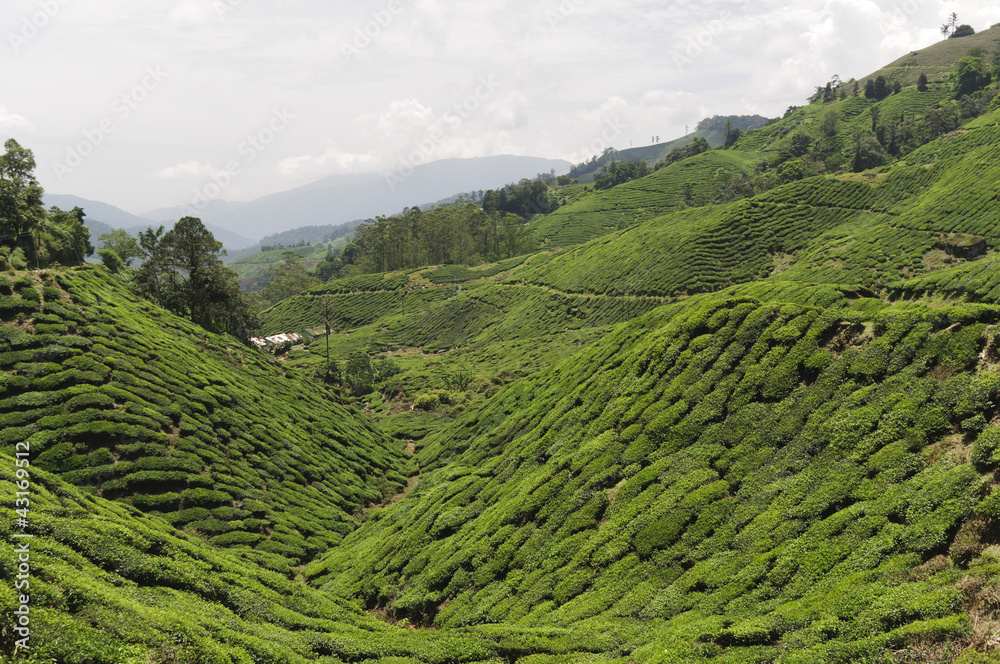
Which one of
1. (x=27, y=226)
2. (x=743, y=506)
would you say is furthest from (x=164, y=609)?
(x=27, y=226)

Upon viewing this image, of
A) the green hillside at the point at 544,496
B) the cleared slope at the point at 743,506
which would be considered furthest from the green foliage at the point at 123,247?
the cleared slope at the point at 743,506

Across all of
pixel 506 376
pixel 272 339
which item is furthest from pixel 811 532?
pixel 272 339

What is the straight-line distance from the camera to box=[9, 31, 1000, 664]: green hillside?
42.3ft

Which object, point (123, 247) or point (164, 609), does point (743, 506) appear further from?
point (123, 247)

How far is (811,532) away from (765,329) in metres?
12.3

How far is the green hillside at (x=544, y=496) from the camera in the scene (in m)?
12.9

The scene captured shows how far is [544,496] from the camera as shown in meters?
25.3

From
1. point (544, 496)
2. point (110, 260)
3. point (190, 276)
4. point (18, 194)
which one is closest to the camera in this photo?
point (544, 496)

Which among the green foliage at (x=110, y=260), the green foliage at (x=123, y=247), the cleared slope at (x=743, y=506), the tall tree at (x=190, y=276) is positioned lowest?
the cleared slope at (x=743, y=506)

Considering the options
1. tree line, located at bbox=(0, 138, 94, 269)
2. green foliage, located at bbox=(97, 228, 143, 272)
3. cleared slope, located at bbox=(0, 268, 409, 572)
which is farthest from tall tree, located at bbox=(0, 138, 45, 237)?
green foliage, located at bbox=(97, 228, 143, 272)

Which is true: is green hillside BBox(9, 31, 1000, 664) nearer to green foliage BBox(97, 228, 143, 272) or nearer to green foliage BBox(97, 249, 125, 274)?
green foliage BBox(97, 249, 125, 274)

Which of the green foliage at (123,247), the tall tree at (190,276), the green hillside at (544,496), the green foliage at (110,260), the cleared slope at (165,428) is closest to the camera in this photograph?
the green hillside at (544,496)

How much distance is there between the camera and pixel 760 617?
1416 cm

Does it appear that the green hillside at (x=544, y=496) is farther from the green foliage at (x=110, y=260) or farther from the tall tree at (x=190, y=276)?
the green foliage at (x=110, y=260)
